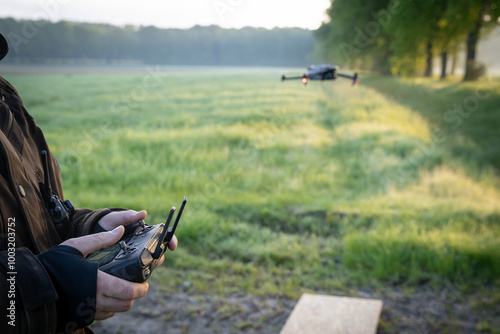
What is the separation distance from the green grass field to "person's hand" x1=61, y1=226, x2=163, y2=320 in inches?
135

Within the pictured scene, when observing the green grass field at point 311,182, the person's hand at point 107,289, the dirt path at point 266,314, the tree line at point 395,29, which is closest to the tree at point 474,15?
the tree line at point 395,29

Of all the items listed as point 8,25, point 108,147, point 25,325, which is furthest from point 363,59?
point 25,325

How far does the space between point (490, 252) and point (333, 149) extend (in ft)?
21.1

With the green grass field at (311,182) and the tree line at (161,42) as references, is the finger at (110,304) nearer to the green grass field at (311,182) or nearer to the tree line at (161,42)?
the tree line at (161,42)

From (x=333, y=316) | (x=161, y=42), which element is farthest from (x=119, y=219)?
(x=161, y=42)

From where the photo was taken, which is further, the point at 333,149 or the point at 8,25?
the point at 333,149

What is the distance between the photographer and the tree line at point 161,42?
3.50 metres

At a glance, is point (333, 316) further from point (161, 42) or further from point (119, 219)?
point (161, 42)

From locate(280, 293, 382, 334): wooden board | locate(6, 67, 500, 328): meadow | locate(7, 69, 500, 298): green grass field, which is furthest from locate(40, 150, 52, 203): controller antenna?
locate(7, 69, 500, 298): green grass field

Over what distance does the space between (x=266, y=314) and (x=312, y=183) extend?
465 cm

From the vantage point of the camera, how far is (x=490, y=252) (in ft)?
16.6

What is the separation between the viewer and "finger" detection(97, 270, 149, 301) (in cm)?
132

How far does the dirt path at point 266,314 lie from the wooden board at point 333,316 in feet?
0.75

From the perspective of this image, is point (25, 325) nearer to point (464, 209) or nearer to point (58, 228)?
point (58, 228)
